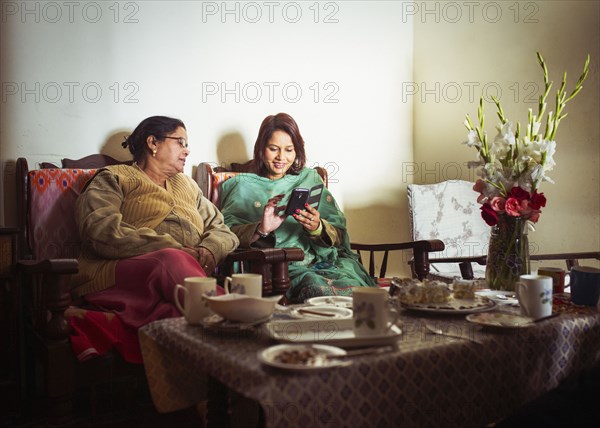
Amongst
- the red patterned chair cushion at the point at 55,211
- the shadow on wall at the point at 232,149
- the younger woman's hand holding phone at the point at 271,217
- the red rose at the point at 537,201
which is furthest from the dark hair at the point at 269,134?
the red rose at the point at 537,201

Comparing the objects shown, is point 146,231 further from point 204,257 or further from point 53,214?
point 53,214

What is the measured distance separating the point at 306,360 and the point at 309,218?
1627 mm

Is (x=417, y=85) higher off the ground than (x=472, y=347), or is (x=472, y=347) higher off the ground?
(x=417, y=85)

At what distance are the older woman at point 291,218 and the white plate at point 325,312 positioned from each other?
0.95 meters

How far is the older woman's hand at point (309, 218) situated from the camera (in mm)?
2680

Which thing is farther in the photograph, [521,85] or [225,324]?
[521,85]

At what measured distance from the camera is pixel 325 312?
1.48 meters

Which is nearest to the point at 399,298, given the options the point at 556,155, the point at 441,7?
the point at 556,155

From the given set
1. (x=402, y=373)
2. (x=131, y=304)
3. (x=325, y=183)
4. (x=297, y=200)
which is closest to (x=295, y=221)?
(x=297, y=200)

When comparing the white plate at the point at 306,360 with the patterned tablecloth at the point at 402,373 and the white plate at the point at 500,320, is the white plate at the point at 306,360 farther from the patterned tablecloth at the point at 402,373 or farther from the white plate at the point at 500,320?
the white plate at the point at 500,320

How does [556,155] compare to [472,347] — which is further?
[556,155]

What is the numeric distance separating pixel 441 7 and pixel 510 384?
2830 millimetres

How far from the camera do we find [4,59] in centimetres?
260

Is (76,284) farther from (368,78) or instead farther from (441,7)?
(441,7)
